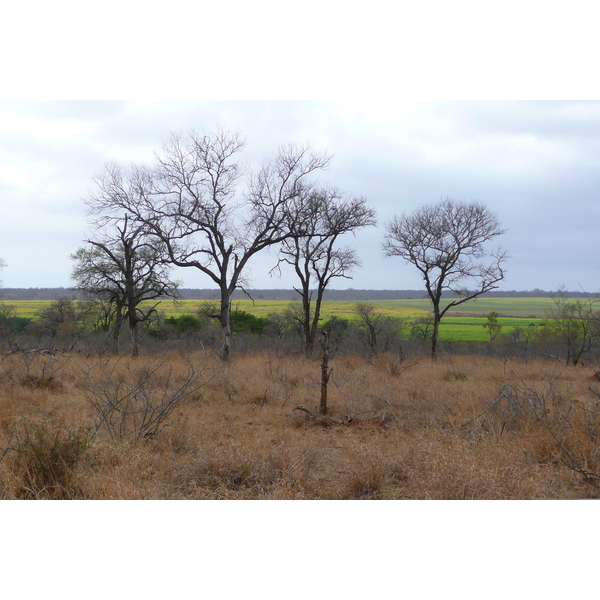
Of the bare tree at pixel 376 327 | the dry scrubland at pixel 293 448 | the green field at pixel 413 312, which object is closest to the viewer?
the dry scrubland at pixel 293 448

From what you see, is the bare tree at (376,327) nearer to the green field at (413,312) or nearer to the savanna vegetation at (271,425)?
the green field at (413,312)

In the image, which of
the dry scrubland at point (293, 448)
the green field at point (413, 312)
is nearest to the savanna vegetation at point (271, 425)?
the dry scrubland at point (293, 448)

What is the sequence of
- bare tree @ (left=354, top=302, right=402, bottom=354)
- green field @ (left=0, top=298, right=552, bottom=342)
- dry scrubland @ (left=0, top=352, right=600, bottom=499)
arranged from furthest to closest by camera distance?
green field @ (left=0, top=298, right=552, bottom=342), bare tree @ (left=354, top=302, right=402, bottom=354), dry scrubland @ (left=0, top=352, right=600, bottom=499)

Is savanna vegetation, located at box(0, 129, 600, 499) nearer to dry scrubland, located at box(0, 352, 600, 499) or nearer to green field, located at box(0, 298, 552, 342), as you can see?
dry scrubland, located at box(0, 352, 600, 499)

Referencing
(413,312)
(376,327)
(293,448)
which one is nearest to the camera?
(293,448)

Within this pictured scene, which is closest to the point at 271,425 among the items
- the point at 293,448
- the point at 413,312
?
the point at 293,448

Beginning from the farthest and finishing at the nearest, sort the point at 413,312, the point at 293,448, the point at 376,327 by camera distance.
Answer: the point at 413,312 < the point at 376,327 < the point at 293,448

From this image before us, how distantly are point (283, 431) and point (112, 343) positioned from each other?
653 inches

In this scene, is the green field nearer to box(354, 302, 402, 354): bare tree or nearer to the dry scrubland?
box(354, 302, 402, 354): bare tree

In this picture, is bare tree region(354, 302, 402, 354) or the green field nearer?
bare tree region(354, 302, 402, 354)

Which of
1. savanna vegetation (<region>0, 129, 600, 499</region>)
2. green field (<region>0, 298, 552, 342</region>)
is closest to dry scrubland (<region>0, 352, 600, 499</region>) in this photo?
savanna vegetation (<region>0, 129, 600, 499</region>)

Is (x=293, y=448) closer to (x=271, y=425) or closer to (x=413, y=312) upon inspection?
(x=271, y=425)

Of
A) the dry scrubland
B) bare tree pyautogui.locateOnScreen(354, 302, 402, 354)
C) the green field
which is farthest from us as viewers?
the green field

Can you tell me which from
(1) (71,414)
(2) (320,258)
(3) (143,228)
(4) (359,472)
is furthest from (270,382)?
(2) (320,258)
